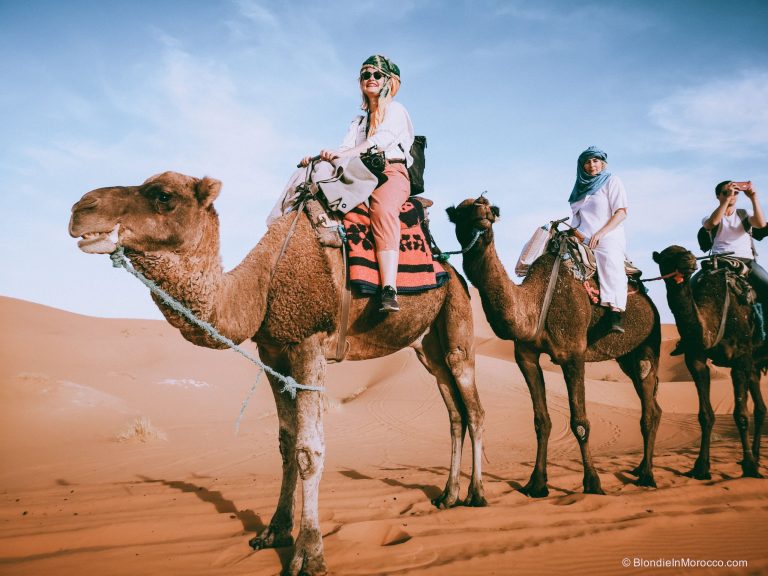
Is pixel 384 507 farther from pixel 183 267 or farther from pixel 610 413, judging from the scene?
pixel 610 413

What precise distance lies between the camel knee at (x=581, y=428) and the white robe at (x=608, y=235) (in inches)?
55.9

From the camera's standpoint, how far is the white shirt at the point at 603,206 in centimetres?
636

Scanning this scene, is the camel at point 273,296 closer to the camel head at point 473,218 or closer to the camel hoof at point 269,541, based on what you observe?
the camel hoof at point 269,541

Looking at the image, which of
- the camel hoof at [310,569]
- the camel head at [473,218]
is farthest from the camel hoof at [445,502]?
the camel head at [473,218]

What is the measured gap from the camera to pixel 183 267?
9.71ft

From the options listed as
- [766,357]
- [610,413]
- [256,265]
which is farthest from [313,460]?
[610,413]

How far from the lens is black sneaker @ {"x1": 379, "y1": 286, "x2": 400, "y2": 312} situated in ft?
12.9

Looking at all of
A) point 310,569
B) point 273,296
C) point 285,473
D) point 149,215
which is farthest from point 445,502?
point 149,215

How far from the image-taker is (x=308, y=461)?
11.3ft

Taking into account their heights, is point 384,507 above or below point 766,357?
below

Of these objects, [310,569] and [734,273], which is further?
[734,273]

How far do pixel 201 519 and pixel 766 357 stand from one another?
8050 millimetres

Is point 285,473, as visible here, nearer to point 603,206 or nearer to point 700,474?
point 603,206

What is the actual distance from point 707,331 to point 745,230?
1.86 meters
